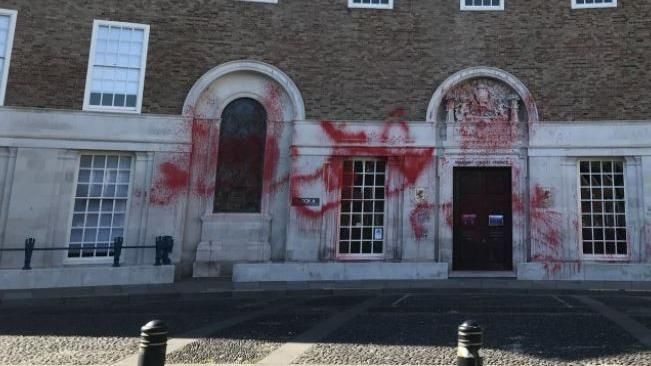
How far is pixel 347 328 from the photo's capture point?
23.9 feet

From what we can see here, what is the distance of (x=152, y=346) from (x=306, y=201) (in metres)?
9.47

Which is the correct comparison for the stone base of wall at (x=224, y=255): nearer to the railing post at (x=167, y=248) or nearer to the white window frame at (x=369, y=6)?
the railing post at (x=167, y=248)

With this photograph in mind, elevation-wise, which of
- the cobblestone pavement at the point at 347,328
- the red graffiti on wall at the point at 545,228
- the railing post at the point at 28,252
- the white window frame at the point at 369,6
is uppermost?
the white window frame at the point at 369,6

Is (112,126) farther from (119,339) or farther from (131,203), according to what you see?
(119,339)

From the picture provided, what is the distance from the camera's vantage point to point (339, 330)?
23.4 ft

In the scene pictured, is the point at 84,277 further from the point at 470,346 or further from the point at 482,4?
the point at 482,4

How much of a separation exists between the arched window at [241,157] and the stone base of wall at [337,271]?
2.38 m

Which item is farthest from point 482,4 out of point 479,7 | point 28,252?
point 28,252

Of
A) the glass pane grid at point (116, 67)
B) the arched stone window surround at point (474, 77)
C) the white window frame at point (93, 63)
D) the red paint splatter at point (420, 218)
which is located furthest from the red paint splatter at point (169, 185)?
the arched stone window surround at point (474, 77)

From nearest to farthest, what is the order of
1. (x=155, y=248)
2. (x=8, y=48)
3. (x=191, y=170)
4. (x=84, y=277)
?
(x=84, y=277) → (x=155, y=248) → (x=8, y=48) → (x=191, y=170)

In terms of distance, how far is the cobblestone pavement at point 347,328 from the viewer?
5.77 m

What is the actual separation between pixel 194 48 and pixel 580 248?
13.3m

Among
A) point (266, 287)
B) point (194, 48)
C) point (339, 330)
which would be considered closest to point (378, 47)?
point (194, 48)

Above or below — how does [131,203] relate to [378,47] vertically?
below
